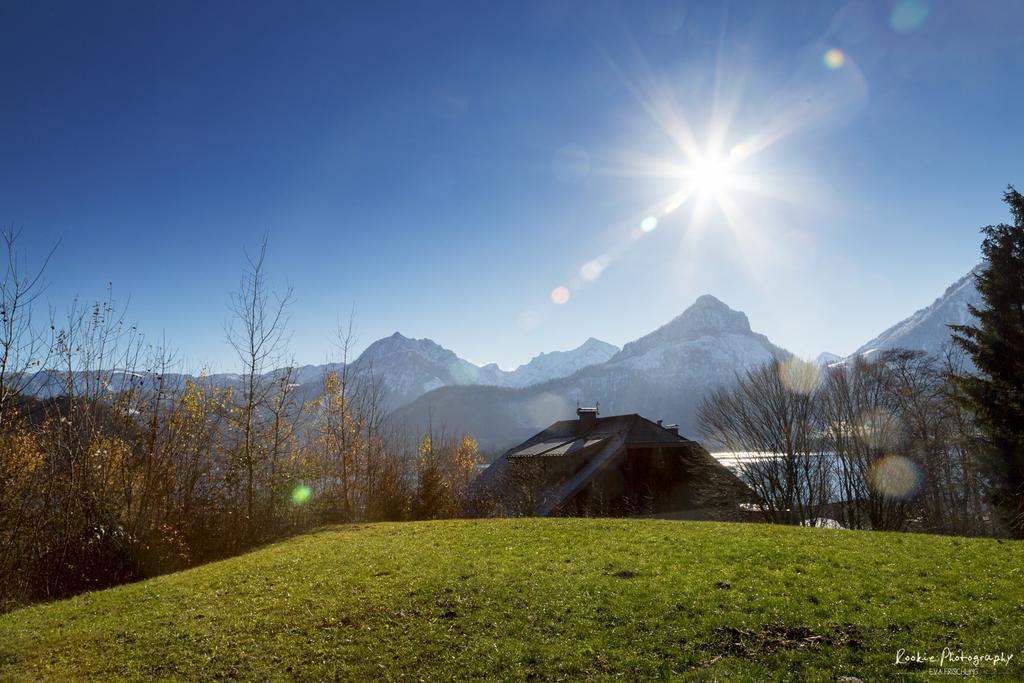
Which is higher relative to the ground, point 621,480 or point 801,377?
point 801,377

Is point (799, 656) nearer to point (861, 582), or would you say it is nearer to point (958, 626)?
point (958, 626)

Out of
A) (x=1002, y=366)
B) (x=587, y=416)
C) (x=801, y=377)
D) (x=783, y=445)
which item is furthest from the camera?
(x=587, y=416)

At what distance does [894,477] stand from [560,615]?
33.2 meters

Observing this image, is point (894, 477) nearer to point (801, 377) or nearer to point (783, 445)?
point (783, 445)

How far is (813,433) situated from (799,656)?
29448 millimetres

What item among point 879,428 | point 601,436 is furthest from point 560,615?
point 879,428

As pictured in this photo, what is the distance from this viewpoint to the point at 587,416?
146 ft

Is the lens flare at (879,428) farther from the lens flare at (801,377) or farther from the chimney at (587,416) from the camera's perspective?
the chimney at (587,416)

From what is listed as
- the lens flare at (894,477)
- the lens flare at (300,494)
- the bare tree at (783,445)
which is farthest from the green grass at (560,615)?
the lens flare at (894,477)

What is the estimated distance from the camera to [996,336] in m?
19.2

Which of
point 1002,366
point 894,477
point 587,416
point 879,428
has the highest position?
point 1002,366

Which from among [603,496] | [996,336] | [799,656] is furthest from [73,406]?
[996,336]

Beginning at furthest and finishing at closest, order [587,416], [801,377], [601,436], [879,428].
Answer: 1. [587,416]
2. [601,436]
3. [879,428]
4. [801,377]

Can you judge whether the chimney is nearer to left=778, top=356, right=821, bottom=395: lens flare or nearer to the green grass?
left=778, top=356, right=821, bottom=395: lens flare
